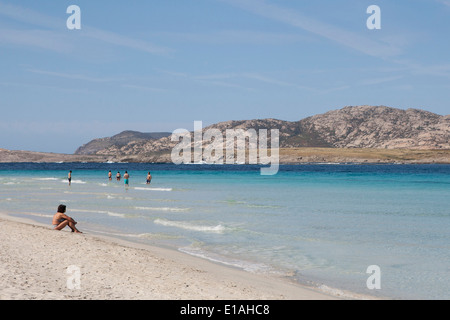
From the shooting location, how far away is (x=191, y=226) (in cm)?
2366

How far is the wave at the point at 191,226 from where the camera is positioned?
2217cm

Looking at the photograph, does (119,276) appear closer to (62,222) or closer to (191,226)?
(62,222)

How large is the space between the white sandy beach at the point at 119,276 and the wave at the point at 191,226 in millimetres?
5876

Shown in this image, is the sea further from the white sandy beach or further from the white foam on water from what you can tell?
the white sandy beach

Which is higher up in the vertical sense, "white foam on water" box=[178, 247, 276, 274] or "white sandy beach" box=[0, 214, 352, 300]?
"white sandy beach" box=[0, 214, 352, 300]

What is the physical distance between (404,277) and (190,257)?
7154 millimetres

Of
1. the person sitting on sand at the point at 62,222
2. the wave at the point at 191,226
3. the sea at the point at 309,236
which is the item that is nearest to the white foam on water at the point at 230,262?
the sea at the point at 309,236

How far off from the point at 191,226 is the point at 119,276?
12.3m

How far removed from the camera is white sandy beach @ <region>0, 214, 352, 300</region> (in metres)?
9.57

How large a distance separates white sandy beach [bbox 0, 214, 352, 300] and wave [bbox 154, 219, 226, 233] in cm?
588

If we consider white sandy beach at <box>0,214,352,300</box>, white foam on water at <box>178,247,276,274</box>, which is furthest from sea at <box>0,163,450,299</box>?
white sandy beach at <box>0,214,352,300</box>
